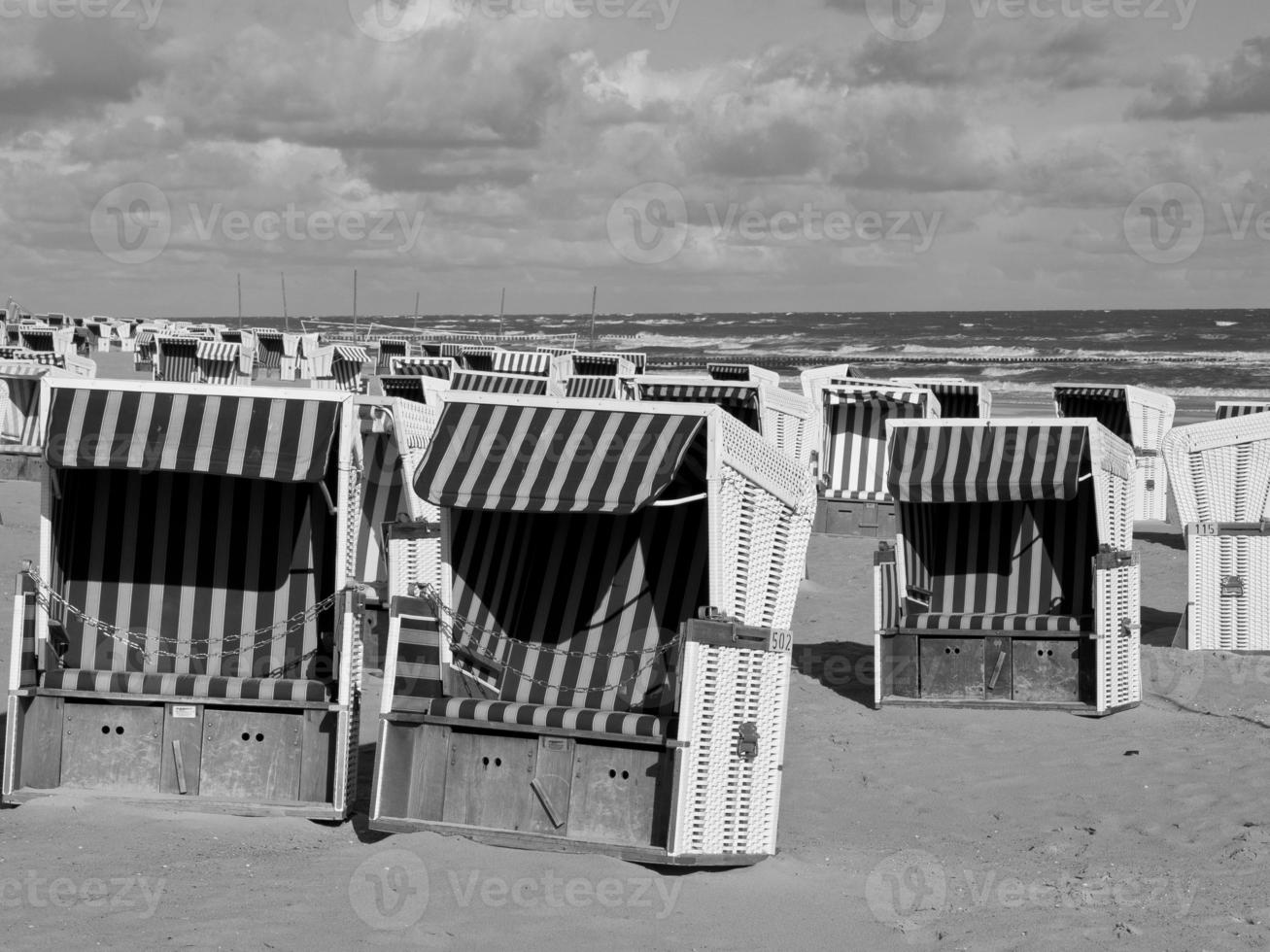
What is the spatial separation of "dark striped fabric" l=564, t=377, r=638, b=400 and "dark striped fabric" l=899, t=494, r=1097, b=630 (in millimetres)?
8255

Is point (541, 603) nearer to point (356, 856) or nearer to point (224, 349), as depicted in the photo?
point (356, 856)

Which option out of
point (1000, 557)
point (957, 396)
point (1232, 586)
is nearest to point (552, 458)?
point (1000, 557)

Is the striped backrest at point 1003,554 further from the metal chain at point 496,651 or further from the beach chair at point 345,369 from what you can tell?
the beach chair at point 345,369

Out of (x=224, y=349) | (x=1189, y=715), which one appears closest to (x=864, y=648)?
(x=1189, y=715)

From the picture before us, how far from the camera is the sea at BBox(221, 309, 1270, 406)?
5784cm

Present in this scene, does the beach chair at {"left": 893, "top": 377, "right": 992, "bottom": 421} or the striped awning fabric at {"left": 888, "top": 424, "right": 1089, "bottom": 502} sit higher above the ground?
the beach chair at {"left": 893, "top": 377, "right": 992, "bottom": 421}

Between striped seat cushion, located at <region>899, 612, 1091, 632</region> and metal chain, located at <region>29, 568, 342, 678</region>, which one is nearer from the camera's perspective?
metal chain, located at <region>29, 568, 342, 678</region>

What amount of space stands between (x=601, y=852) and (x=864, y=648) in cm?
611

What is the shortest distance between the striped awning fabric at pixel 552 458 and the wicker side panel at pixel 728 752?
0.78 meters

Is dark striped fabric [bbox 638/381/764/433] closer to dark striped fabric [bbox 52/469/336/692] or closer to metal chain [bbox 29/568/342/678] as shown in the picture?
A: dark striped fabric [bbox 52/469/336/692]
